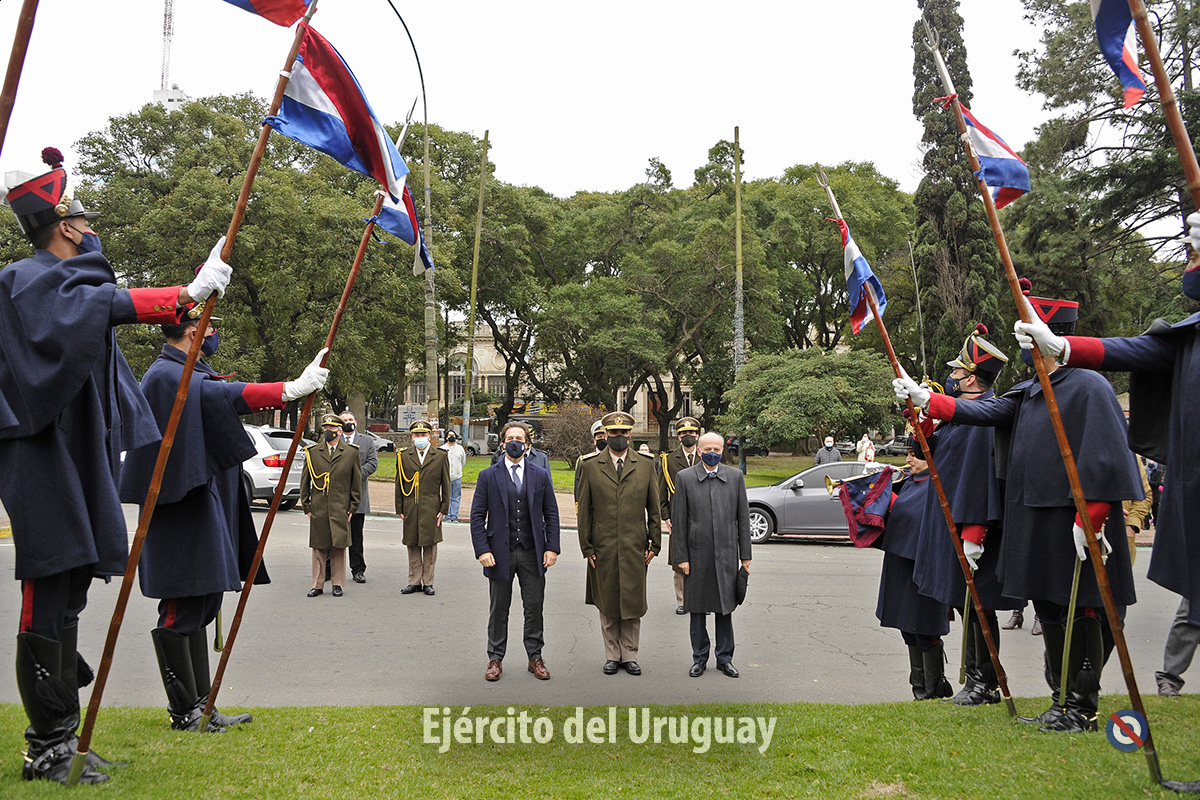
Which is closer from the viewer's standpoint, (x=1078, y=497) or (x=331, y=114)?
(x=1078, y=497)

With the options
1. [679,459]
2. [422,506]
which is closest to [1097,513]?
[679,459]

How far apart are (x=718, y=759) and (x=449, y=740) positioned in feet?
4.64

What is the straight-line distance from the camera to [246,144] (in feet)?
100

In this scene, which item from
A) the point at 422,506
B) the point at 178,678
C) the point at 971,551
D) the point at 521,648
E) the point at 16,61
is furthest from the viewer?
the point at 422,506

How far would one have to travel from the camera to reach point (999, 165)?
464cm

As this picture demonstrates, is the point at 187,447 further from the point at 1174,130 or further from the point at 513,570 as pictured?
the point at 1174,130

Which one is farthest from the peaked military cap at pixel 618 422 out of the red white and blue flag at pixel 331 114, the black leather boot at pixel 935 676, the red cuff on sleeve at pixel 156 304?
the red cuff on sleeve at pixel 156 304

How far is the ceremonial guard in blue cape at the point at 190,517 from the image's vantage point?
4426 mm

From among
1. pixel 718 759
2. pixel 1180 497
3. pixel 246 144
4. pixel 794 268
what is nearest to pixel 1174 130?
pixel 1180 497

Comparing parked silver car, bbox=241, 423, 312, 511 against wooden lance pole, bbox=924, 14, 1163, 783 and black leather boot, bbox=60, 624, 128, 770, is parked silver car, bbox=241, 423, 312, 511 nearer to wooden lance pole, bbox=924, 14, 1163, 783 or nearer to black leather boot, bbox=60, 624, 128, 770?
black leather boot, bbox=60, 624, 128, 770

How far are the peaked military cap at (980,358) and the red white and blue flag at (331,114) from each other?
11.9 feet

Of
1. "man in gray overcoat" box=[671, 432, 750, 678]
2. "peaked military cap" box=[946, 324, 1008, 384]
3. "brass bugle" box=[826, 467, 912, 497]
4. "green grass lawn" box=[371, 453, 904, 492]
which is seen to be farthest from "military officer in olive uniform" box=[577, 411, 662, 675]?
"green grass lawn" box=[371, 453, 904, 492]

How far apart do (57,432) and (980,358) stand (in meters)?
5.05

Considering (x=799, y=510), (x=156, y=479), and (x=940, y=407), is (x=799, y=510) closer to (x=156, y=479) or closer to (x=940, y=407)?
(x=940, y=407)
